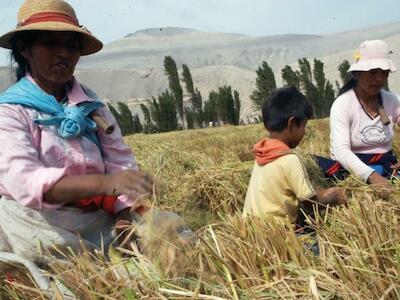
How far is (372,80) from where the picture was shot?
3139 mm

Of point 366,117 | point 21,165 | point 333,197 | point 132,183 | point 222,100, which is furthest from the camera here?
point 222,100

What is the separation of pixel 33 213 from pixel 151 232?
49cm

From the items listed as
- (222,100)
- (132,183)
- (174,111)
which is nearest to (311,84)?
(222,100)

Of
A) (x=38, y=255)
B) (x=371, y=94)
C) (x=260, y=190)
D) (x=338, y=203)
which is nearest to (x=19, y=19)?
(x=38, y=255)

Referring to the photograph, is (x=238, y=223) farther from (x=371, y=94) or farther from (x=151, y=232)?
(x=371, y=94)

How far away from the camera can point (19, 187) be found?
1.62 metres

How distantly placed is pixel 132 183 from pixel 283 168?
1.19m

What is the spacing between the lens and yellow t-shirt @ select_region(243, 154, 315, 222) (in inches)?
97.2

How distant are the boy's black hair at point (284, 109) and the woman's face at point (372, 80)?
0.67m

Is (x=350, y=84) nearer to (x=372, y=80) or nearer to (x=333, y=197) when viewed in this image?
(x=372, y=80)

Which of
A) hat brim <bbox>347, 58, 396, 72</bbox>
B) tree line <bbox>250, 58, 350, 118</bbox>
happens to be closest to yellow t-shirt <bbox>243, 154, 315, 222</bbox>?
hat brim <bbox>347, 58, 396, 72</bbox>

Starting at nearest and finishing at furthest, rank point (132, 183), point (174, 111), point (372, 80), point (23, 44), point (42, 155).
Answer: point (132, 183), point (42, 155), point (23, 44), point (372, 80), point (174, 111)

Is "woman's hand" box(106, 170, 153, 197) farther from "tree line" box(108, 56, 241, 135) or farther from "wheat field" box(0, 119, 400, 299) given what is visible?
"tree line" box(108, 56, 241, 135)

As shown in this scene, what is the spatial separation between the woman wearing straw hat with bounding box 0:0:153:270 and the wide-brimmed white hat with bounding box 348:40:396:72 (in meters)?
1.70
